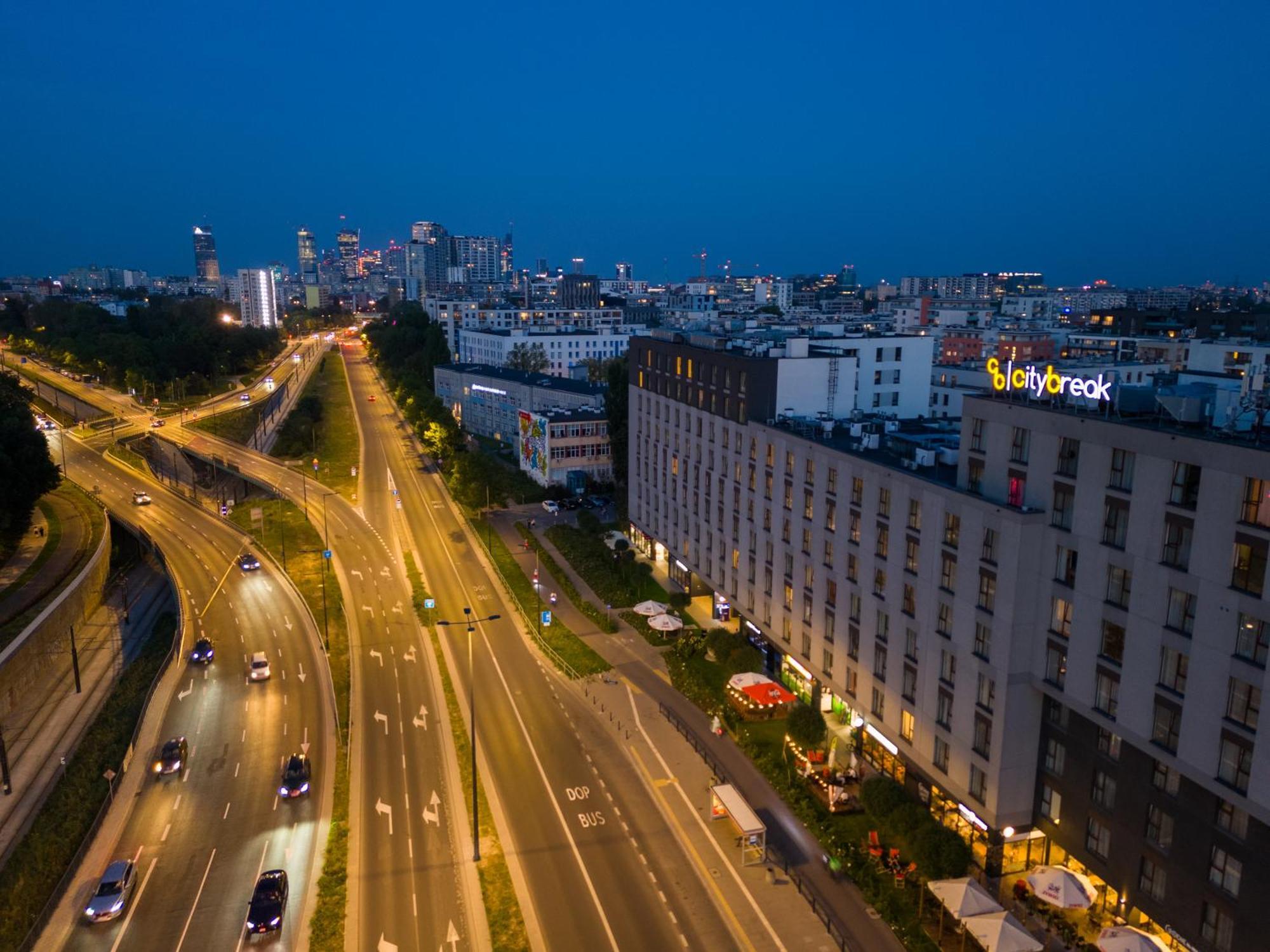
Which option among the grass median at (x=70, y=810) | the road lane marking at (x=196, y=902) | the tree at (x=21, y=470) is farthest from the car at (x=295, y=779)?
the tree at (x=21, y=470)

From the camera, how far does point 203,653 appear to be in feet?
214

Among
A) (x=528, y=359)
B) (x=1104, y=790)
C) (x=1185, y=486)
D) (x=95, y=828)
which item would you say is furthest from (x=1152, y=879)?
(x=528, y=359)

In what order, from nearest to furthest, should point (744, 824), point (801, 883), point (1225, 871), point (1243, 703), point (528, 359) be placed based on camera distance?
point (1243, 703)
point (1225, 871)
point (801, 883)
point (744, 824)
point (528, 359)

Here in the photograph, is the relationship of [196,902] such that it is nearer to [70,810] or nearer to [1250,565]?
[70,810]

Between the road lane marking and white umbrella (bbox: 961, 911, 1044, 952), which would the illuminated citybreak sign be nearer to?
white umbrella (bbox: 961, 911, 1044, 952)

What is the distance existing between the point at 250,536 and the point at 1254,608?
310ft

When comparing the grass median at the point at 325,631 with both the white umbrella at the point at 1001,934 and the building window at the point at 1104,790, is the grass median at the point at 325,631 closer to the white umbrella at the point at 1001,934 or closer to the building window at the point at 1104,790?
the white umbrella at the point at 1001,934

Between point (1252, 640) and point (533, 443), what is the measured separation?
314ft

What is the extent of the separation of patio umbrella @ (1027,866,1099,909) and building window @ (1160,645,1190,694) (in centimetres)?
1012

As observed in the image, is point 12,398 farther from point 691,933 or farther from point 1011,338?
point 1011,338

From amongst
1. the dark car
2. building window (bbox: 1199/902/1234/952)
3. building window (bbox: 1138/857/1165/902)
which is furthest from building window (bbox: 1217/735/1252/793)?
the dark car

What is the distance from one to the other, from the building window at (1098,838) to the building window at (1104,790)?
0.79 m

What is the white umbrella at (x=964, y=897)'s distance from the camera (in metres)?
35.1

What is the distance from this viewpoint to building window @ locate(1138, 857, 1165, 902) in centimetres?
3384
